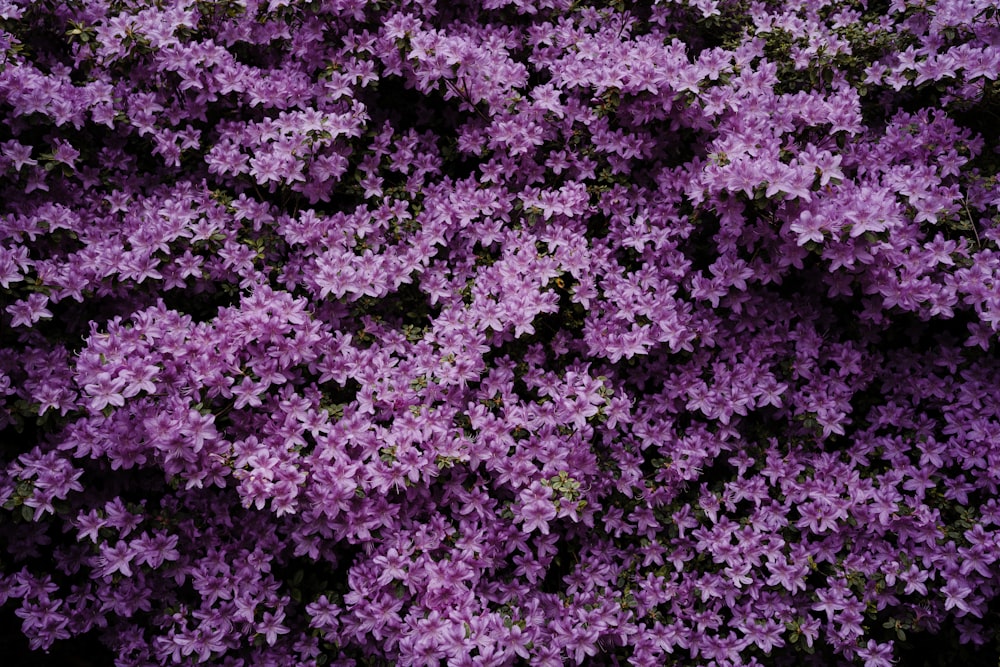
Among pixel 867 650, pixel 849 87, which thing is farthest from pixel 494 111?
pixel 867 650

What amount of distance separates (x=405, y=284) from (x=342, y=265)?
1.30ft

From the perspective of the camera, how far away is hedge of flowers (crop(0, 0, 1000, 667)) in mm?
3109

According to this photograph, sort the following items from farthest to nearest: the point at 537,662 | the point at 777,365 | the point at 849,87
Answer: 1. the point at 849,87
2. the point at 777,365
3. the point at 537,662

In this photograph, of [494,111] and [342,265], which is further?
[494,111]

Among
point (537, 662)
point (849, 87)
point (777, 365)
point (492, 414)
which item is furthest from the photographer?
point (849, 87)

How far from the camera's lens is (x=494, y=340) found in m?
3.46

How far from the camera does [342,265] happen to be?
11.3 feet

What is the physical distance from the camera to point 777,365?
11.7ft

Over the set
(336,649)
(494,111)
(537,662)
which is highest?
(494,111)

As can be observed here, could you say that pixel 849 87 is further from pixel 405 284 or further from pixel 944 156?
pixel 405 284

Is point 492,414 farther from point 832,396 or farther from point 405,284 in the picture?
point 832,396

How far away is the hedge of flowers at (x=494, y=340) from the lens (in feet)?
10.2

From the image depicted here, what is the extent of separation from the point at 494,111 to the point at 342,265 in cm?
120

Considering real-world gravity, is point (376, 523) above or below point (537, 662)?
above
